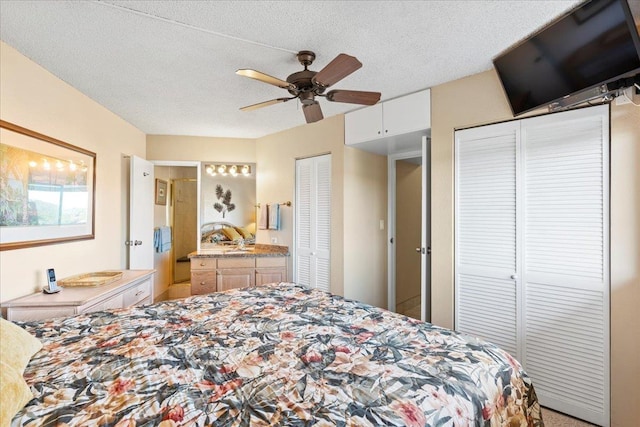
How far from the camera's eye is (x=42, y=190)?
2.47m

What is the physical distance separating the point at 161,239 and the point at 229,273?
1.25 metres

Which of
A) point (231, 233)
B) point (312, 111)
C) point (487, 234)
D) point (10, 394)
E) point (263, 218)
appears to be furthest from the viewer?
point (231, 233)

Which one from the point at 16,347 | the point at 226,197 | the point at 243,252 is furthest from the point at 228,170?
the point at 16,347

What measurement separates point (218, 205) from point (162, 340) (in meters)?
3.36

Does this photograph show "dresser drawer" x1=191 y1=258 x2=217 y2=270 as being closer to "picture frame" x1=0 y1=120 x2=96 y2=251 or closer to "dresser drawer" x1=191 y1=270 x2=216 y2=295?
"dresser drawer" x1=191 y1=270 x2=216 y2=295

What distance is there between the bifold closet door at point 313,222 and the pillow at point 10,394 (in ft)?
9.88

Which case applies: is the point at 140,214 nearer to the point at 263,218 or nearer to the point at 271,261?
the point at 263,218

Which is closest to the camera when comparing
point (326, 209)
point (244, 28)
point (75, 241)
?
point (244, 28)

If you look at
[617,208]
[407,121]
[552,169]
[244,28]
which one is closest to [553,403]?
[617,208]

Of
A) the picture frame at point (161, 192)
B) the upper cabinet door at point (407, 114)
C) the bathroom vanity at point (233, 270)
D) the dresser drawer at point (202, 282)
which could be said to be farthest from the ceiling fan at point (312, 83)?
the picture frame at point (161, 192)

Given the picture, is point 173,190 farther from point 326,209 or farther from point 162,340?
point 162,340

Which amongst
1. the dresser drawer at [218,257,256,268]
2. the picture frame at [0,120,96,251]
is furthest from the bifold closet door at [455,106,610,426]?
the picture frame at [0,120,96,251]

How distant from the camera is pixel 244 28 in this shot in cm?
194

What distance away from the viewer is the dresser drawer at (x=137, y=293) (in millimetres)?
2785
